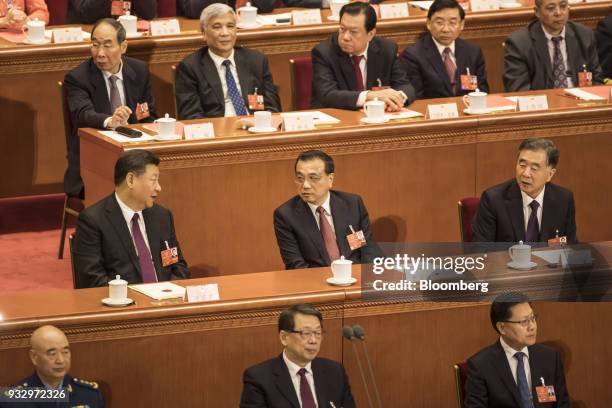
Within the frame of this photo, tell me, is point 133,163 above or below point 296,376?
above

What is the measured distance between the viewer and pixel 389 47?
699 centimetres

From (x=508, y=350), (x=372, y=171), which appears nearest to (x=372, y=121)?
(x=372, y=171)

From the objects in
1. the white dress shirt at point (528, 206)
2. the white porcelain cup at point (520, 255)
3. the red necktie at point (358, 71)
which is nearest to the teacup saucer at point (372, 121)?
the red necktie at point (358, 71)

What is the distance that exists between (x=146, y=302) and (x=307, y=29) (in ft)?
9.67

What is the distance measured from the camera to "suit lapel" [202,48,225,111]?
22.1ft

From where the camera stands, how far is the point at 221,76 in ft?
22.3

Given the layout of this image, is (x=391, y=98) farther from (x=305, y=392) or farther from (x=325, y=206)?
(x=305, y=392)

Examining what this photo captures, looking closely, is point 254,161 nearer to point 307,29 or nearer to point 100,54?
point 100,54

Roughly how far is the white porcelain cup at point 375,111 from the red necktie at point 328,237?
0.85m

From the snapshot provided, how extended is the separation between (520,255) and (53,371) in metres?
1.78

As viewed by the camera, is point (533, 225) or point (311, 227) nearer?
point (311, 227)

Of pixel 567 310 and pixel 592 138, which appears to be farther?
pixel 592 138

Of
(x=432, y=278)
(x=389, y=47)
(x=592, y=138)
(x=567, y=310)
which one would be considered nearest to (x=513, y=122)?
(x=592, y=138)

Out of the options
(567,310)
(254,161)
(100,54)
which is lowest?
(567,310)
